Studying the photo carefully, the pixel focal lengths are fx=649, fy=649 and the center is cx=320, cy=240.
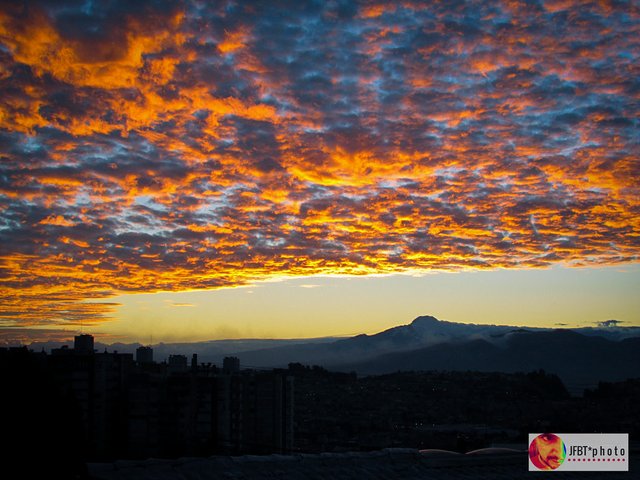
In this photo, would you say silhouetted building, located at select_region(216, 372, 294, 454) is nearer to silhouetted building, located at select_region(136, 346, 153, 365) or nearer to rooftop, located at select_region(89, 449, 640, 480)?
silhouetted building, located at select_region(136, 346, 153, 365)

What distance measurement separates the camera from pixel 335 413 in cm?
8288

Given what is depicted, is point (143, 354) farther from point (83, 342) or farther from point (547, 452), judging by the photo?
point (547, 452)

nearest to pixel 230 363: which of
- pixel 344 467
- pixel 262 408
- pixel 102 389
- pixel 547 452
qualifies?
pixel 262 408

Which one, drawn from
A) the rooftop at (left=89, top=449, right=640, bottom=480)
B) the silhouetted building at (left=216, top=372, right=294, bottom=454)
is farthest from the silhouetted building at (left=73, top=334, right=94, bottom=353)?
the rooftop at (left=89, top=449, right=640, bottom=480)

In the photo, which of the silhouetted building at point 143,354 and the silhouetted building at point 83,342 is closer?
the silhouetted building at point 83,342

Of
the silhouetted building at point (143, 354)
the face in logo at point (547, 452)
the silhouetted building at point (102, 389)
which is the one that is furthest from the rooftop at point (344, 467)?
the silhouetted building at point (143, 354)

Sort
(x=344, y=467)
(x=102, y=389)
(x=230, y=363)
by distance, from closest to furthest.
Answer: (x=344, y=467) < (x=102, y=389) < (x=230, y=363)

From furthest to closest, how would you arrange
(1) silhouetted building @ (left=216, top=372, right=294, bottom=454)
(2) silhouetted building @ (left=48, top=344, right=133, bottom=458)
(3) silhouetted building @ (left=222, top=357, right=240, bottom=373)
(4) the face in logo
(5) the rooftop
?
(3) silhouetted building @ (left=222, top=357, right=240, bottom=373) → (1) silhouetted building @ (left=216, top=372, right=294, bottom=454) → (2) silhouetted building @ (left=48, top=344, right=133, bottom=458) → (4) the face in logo → (5) the rooftop

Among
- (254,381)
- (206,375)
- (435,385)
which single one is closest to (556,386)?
(435,385)

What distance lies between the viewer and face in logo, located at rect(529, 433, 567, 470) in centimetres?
1777

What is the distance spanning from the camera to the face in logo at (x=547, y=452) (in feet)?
58.3

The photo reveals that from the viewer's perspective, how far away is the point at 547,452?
18250mm

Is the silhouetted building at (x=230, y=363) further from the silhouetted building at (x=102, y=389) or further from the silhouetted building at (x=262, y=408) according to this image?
the silhouetted building at (x=102, y=389)

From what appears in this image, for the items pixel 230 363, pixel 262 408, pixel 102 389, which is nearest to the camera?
pixel 102 389
